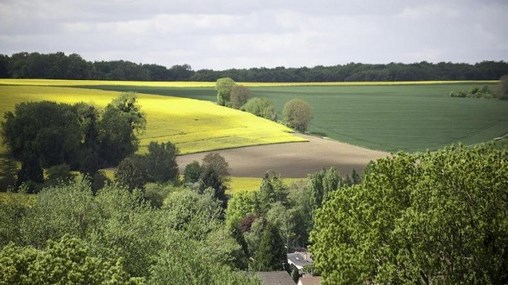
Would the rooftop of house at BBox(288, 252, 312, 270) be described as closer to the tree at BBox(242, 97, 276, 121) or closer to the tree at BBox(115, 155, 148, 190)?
the tree at BBox(115, 155, 148, 190)

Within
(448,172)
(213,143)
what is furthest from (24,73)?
(448,172)

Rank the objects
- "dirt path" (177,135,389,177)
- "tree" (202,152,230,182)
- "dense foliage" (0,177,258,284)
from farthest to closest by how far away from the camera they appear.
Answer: "dirt path" (177,135,389,177) < "tree" (202,152,230,182) < "dense foliage" (0,177,258,284)

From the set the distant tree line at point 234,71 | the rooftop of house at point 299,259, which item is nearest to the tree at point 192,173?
the rooftop of house at point 299,259

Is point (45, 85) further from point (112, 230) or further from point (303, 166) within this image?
point (112, 230)

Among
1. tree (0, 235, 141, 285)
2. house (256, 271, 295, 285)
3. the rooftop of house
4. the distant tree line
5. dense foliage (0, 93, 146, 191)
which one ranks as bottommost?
the rooftop of house

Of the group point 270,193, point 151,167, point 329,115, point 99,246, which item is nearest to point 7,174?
point 151,167

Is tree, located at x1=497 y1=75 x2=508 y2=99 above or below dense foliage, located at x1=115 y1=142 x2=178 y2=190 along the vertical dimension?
above

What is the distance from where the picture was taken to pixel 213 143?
3241 inches

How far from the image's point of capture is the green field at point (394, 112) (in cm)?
8394

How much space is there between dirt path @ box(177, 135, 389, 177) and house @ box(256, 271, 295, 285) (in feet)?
88.1

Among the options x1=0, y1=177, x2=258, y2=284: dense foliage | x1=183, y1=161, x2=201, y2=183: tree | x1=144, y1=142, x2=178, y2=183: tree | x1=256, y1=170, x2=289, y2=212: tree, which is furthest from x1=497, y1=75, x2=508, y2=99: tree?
x1=0, y1=177, x2=258, y2=284: dense foliage

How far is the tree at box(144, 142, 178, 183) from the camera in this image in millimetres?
73531

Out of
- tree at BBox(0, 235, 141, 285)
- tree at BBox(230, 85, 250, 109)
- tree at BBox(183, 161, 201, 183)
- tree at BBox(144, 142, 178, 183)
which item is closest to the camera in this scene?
tree at BBox(0, 235, 141, 285)

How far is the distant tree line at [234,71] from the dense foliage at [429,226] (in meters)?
69.1
